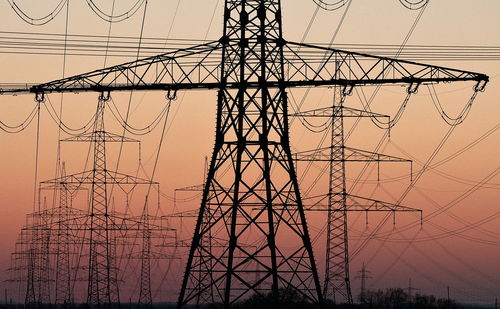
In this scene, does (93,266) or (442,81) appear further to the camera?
(93,266)

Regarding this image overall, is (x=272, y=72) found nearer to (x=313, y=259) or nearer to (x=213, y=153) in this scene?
(x=213, y=153)

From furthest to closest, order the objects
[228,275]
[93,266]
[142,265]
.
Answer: [142,265] < [93,266] < [228,275]

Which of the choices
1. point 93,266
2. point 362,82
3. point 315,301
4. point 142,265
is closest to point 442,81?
point 362,82

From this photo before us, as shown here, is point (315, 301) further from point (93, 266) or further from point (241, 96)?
point (93, 266)

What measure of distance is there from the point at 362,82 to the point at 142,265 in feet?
162

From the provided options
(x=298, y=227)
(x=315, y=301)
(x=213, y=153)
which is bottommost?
(x=315, y=301)

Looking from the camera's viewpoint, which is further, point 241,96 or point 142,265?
point 142,265

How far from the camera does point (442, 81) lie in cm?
5356

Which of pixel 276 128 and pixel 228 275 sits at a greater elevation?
pixel 276 128

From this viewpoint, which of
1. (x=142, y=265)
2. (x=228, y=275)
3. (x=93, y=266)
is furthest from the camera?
(x=142, y=265)

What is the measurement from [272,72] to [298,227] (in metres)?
7.03

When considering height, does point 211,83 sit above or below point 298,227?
above

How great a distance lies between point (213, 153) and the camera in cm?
5300

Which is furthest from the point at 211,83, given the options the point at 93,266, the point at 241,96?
the point at 93,266
